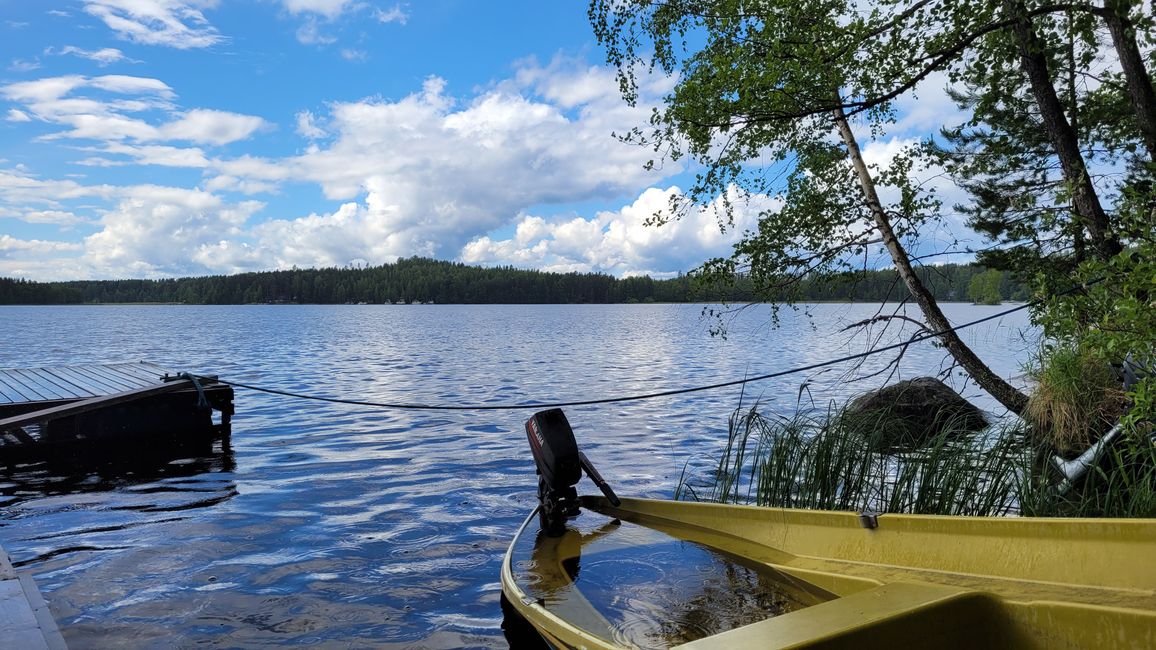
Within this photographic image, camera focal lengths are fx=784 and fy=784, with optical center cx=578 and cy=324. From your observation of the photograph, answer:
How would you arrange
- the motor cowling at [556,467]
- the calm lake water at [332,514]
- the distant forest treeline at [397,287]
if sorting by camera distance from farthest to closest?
1. the distant forest treeline at [397,287]
2. the motor cowling at [556,467]
3. the calm lake water at [332,514]

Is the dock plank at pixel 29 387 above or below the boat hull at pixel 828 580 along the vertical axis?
above

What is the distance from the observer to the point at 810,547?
5203mm

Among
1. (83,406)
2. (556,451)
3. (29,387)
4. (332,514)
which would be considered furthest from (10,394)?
(556,451)

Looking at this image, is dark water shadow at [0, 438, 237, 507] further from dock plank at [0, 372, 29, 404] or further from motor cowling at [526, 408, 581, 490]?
motor cowling at [526, 408, 581, 490]

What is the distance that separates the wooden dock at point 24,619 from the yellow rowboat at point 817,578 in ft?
8.32

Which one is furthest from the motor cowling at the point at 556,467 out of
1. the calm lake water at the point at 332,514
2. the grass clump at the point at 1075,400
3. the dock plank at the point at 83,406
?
the dock plank at the point at 83,406

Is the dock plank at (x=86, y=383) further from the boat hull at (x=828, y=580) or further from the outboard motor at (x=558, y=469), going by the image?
the boat hull at (x=828, y=580)

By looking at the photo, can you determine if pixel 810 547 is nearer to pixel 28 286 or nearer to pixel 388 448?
pixel 388 448

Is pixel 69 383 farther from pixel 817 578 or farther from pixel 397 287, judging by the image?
pixel 397 287

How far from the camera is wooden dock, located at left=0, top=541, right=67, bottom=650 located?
13.0 ft

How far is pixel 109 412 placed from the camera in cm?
1325

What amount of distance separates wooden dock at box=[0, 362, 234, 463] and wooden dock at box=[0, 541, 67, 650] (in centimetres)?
753

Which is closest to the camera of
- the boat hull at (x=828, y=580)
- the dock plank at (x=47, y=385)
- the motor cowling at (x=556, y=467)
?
the boat hull at (x=828, y=580)

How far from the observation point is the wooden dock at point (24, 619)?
397 centimetres
